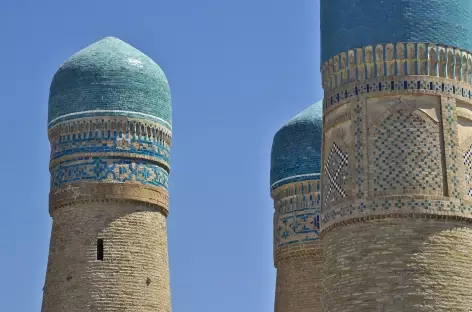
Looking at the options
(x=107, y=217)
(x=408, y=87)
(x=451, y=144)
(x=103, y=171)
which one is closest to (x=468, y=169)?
(x=451, y=144)

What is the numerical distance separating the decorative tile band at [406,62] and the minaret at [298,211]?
21.8ft

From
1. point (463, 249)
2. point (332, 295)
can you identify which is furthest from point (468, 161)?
point (332, 295)

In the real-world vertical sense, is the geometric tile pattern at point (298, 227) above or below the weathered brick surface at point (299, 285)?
above

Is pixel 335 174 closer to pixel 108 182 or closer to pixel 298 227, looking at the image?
pixel 108 182

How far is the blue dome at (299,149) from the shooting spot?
1786 cm

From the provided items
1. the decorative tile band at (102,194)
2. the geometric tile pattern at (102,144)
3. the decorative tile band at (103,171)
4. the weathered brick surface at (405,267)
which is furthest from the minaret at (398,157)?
the geometric tile pattern at (102,144)

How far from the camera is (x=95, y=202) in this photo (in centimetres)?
1547

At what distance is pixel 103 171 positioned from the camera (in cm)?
1566

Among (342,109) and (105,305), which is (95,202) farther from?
(342,109)

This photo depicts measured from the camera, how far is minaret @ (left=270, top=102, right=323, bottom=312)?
17344 millimetres

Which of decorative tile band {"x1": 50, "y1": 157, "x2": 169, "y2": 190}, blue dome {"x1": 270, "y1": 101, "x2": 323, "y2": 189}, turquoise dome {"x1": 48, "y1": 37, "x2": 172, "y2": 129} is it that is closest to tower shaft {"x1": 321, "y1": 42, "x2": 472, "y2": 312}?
decorative tile band {"x1": 50, "y1": 157, "x2": 169, "y2": 190}

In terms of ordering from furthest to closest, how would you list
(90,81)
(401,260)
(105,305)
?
(90,81), (105,305), (401,260)

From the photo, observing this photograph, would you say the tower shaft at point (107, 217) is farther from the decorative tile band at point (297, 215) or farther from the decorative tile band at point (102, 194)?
the decorative tile band at point (297, 215)

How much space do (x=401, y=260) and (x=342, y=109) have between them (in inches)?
66.6
